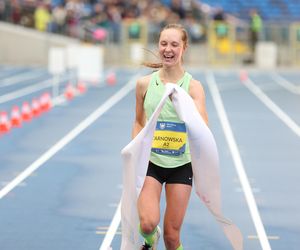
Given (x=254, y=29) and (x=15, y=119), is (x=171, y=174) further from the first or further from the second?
(x=254, y=29)

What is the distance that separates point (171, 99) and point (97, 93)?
1856cm

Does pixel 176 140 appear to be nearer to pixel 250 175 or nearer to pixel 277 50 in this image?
pixel 250 175

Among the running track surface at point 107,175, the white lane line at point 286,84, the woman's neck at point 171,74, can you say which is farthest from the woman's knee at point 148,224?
the white lane line at point 286,84

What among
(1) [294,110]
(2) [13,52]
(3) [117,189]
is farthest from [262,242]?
(2) [13,52]

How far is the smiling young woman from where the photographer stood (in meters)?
6.24

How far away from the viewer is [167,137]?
20.8 feet

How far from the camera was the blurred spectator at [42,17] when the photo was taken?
118ft

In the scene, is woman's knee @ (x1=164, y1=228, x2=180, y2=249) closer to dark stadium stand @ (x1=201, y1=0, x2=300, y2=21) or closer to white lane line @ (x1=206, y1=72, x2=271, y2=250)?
white lane line @ (x1=206, y1=72, x2=271, y2=250)

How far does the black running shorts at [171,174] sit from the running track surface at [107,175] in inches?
60.6

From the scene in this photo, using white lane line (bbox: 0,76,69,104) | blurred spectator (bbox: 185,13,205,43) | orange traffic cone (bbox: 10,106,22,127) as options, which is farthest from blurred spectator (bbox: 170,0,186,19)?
orange traffic cone (bbox: 10,106,22,127)

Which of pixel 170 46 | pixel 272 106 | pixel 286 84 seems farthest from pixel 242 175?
pixel 286 84

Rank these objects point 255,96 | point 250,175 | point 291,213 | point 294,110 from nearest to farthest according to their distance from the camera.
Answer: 1. point 291,213
2. point 250,175
3. point 294,110
4. point 255,96

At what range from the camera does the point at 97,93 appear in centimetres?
2477

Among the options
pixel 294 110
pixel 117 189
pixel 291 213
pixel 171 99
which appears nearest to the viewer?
pixel 171 99
